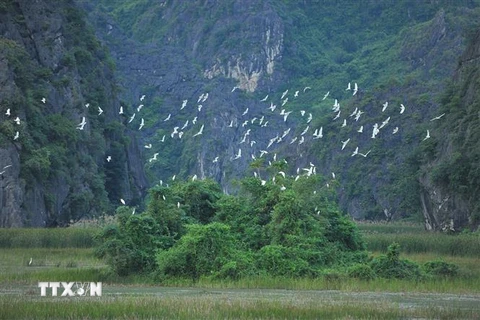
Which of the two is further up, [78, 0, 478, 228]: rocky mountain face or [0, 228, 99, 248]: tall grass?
[78, 0, 478, 228]: rocky mountain face

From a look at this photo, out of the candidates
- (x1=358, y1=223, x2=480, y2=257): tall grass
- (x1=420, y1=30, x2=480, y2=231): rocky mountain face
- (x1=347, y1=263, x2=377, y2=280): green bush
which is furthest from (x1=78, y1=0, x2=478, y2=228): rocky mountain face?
(x1=347, y1=263, x2=377, y2=280): green bush

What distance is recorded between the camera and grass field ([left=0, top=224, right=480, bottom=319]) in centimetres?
2925

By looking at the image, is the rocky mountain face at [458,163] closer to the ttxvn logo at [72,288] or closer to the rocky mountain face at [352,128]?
the rocky mountain face at [352,128]

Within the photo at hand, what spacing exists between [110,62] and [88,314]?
92.0 metres

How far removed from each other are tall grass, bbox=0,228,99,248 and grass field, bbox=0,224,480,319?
1.9 inches

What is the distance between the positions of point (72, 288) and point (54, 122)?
57915 millimetres

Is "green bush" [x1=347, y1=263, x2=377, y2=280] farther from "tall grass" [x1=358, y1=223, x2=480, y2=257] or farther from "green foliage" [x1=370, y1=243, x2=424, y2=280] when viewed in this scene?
"tall grass" [x1=358, y1=223, x2=480, y2=257]

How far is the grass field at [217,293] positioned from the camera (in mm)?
29250

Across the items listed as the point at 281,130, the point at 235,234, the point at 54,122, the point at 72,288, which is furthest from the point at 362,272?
the point at 281,130

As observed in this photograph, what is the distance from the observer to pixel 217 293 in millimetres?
36031

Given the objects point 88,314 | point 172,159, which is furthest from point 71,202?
point 172,159

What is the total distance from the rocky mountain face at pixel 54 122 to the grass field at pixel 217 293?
26853 mm

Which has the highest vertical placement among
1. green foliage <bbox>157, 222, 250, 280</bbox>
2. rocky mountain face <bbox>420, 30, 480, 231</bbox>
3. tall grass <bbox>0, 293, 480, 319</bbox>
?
rocky mountain face <bbox>420, 30, 480, 231</bbox>

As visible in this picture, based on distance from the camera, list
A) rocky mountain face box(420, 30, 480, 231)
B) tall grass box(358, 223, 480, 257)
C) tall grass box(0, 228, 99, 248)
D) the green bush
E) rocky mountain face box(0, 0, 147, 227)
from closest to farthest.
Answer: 1. the green bush
2. tall grass box(358, 223, 480, 257)
3. tall grass box(0, 228, 99, 248)
4. rocky mountain face box(420, 30, 480, 231)
5. rocky mountain face box(0, 0, 147, 227)
